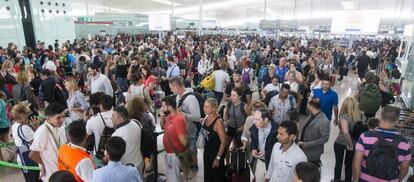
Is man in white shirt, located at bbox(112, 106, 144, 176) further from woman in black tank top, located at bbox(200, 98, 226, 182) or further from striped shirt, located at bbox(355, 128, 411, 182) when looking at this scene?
striped shirt, located at bbox(355, 128, 411, 182)

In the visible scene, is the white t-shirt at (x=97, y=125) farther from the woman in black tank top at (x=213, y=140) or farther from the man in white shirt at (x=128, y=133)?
the woman in black tank top at (x=213, y=140)

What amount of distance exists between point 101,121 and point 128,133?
1.78 ft

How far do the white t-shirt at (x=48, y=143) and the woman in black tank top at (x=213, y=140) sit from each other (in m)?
1.59

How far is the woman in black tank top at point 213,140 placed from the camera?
3338 mm

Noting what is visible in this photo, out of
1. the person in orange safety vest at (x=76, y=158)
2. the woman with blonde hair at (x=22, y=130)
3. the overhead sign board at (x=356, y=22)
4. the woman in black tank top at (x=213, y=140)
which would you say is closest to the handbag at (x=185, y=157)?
the woman in black tank top at (x=213, y=140)

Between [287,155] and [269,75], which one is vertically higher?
[269,75]

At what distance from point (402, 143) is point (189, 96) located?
2514 mm

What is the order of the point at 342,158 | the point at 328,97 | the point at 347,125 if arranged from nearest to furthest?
1. the point at 347,125
2. the point at 342,158
3. the point at 328,97

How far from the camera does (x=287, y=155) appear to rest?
2.69 meters

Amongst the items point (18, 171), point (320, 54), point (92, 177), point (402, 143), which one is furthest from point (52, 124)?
point (320, 54)

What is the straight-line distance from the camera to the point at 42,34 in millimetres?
14852

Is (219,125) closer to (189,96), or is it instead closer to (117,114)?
(189,96)

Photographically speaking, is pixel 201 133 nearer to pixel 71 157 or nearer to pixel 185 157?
pixel 185 157

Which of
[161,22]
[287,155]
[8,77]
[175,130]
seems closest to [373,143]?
[287,155]
